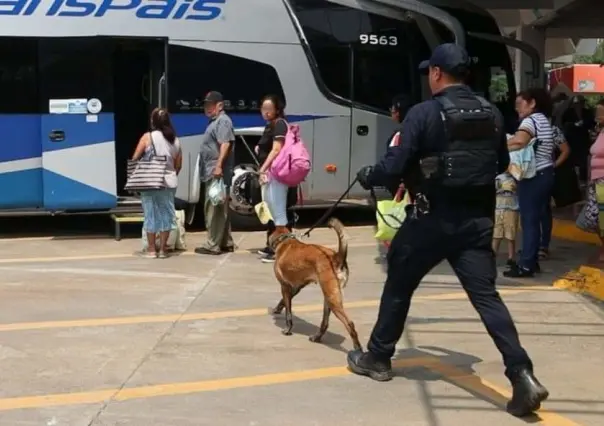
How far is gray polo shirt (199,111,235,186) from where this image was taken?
32.2 feet

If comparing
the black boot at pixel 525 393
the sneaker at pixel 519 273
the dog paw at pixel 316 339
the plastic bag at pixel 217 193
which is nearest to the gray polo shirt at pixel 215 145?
the plastic bag at pixel 217 193

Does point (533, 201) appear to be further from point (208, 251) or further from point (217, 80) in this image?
point (217, 80)

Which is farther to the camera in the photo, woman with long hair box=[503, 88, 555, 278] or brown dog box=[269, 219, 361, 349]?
woman with long hair box=[503, 88, 555, 278]

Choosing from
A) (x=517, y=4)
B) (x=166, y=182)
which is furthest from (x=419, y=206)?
(x=517, y=4)

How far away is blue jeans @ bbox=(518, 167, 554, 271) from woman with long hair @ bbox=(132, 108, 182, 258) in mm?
3673

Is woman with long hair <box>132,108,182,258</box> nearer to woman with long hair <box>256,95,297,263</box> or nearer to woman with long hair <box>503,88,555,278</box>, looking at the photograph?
woman with long hair <box>256,95,297,263</box>

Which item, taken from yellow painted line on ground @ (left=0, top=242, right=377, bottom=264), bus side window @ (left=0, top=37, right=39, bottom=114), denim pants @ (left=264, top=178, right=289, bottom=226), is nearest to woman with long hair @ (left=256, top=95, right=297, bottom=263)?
denim pants @ (left=264, top=178, right=289, bottom=226)

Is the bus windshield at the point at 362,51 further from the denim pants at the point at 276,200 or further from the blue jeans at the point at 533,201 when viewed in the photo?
the blue jeans at the point at 533,201

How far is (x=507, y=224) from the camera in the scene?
8867 millimetres

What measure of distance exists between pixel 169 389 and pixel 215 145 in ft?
16.2

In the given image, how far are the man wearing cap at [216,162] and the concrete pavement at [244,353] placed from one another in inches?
32.3

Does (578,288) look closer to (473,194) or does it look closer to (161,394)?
(473,194)

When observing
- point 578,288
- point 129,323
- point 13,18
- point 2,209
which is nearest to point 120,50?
point 13,18

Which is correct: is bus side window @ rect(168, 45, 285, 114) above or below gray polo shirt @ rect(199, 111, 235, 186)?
above
